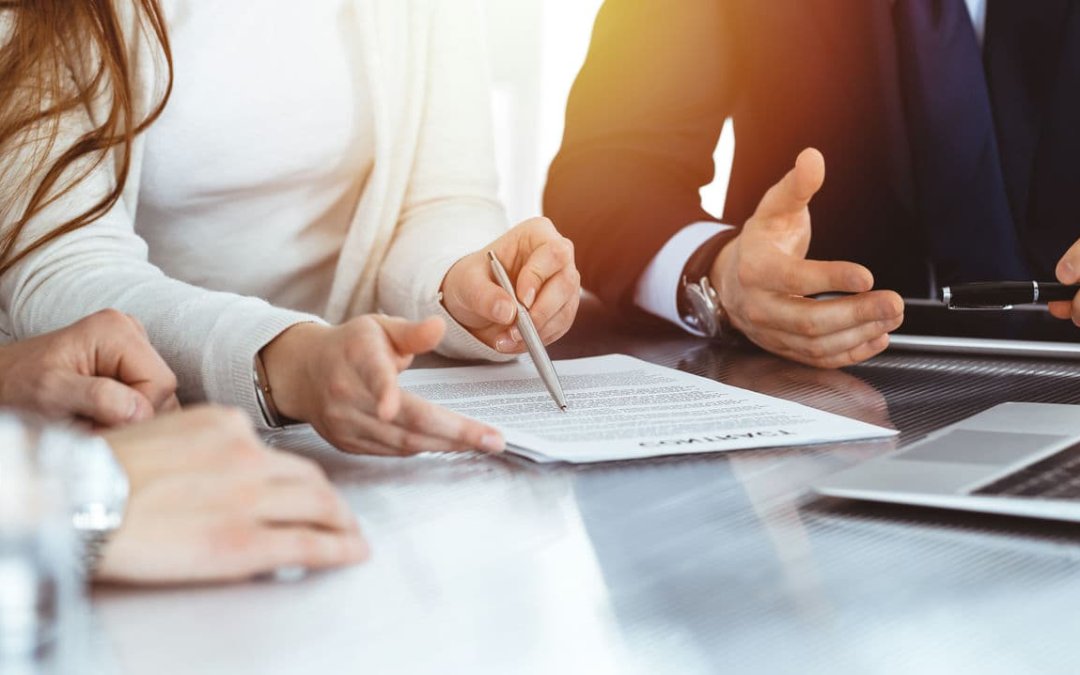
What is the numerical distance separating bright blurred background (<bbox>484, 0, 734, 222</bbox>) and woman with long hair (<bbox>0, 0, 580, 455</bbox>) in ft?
5.01

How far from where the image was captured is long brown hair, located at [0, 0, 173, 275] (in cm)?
85

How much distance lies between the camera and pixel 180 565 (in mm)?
425

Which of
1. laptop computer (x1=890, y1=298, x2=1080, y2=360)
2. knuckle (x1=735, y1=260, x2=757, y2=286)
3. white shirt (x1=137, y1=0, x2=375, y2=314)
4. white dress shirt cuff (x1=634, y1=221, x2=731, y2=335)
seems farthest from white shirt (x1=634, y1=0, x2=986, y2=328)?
white shirt (x1=137, y1=0, x2=375, y2=314)

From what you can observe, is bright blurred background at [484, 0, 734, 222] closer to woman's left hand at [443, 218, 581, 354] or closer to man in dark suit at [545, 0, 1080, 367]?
man in dark suit at [545, 0, 1080, 367]

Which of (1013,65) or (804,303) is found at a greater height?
(1013,65)

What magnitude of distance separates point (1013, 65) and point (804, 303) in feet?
2.07

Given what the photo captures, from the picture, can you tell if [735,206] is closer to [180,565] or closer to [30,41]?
[30,41]

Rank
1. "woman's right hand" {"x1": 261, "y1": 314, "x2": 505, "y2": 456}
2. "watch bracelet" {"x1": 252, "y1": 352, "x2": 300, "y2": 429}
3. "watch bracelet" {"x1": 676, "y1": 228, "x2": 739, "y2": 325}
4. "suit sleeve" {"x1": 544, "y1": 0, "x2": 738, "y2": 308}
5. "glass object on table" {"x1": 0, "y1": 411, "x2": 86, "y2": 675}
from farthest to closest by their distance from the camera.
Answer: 1. "suit sleeve" {"x1": 544, "y1": 0, "x2": 738, "y2": 308}
2. "watch bracelet" {"x1": 676, "y1": 228, "x2": 739, "y2": 325}
3. "watch bracelet" {"x1": 252, "y1": 352, "x2": 300, "y2": 429}
4. "woman's right hand" {"x1": 261, "y1": 314, "x2": 505, "y2": 456}
5. "glass object on table" {"x1": 0, "y1": 411, "x2": 86, "y2": 675}

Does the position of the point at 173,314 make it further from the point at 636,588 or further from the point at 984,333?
the point at 984,333

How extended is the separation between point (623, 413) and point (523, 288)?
19 cm

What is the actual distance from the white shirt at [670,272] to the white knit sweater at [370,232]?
0.17m

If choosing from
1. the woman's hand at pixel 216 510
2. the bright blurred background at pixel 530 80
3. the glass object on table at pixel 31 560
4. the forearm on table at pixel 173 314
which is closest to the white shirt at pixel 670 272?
the forearm on table at pixel 173 314

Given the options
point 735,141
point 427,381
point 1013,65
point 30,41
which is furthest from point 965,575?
point 735,141

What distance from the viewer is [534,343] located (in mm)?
804
